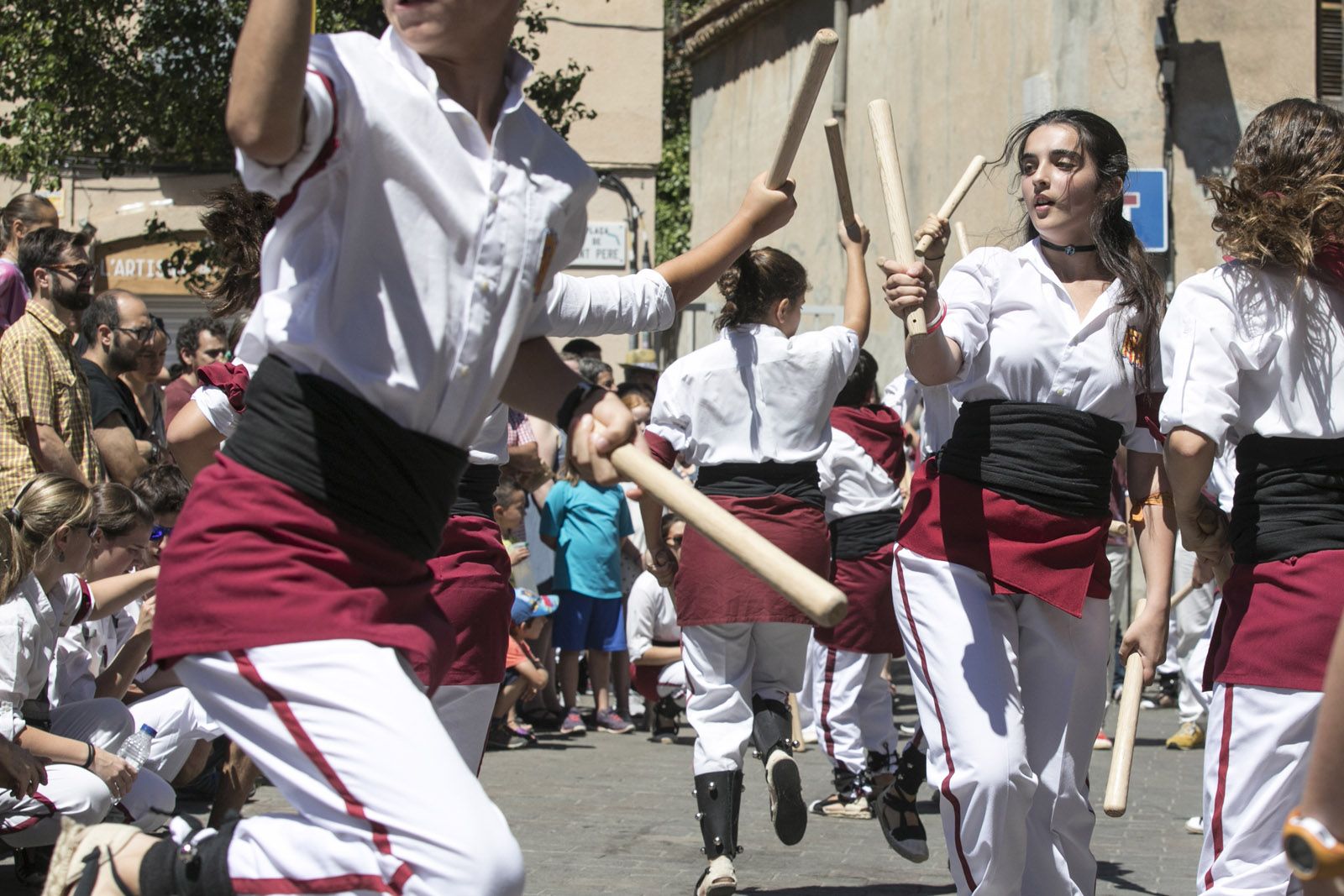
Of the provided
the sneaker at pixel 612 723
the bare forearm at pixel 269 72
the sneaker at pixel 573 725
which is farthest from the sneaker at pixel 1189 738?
the bare forearm at pixel 269 72

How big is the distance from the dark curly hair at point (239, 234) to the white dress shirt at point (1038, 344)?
1803 mm

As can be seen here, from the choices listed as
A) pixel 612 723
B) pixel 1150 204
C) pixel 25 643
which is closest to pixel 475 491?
pixel 25 643

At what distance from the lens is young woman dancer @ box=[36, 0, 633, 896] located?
101 inches

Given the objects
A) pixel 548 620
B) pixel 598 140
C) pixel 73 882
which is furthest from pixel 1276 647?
pixel 598 140

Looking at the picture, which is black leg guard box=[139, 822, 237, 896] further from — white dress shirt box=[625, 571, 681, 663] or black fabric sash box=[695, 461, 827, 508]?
white dress shirt box=[625, 571, 681, 663]

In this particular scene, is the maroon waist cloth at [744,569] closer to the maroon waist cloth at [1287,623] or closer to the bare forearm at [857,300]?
the bare forearm at [857,300]

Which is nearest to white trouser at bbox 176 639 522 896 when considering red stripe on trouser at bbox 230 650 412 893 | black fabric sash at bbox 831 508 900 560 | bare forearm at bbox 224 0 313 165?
red stripe on trouser at bbox 230 650 412 893

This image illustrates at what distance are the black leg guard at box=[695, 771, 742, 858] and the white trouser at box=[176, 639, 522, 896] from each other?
10.4 ft

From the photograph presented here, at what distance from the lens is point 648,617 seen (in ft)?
34.5

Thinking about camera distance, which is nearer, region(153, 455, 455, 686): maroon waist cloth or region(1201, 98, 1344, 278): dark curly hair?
region(153, 455, 455, 686): maroon waist cloth

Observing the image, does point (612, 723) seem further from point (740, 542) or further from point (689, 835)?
point (740, 542)

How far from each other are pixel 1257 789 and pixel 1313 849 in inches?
64.6

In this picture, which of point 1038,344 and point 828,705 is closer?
point 1038,344

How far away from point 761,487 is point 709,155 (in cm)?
1701
